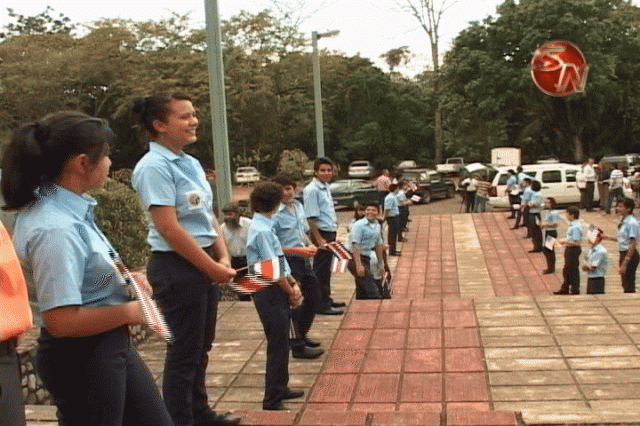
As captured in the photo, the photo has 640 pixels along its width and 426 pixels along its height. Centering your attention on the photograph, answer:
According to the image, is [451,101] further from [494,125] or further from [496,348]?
[496,348]

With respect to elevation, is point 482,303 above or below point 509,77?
below

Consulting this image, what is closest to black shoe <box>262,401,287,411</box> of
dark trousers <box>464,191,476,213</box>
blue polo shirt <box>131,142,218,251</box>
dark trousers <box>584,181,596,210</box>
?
blue polo shirt <box>131,142,218,251</box>

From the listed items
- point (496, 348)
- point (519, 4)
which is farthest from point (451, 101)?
point (496, 348)

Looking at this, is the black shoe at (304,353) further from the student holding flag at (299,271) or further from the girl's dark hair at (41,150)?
the girl's dark hair at (41,150)

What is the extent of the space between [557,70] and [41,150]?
807 inches

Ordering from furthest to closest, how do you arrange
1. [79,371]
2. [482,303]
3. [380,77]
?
[380,77], [482,303], [79,371]

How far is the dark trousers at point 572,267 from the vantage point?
10.6 m

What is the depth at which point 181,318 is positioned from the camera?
325 cm

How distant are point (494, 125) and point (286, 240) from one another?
28.3 m

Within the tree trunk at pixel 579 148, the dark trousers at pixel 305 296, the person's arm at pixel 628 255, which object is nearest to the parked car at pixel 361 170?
the tree trunk at pixel 579 148

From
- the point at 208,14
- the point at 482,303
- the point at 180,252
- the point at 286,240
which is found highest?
the point at 208,14

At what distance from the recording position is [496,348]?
5883mm

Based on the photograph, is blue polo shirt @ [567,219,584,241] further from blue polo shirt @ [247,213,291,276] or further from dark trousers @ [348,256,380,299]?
blue polo shirt @ [247,213,291,276]

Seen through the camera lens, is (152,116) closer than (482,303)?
Yes
